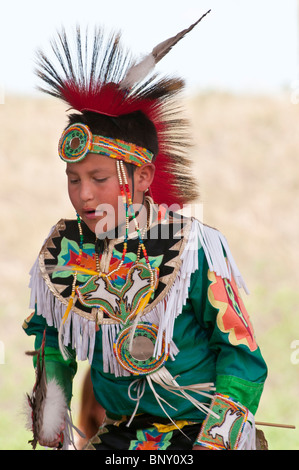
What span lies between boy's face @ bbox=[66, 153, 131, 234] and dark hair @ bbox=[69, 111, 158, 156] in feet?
0.32

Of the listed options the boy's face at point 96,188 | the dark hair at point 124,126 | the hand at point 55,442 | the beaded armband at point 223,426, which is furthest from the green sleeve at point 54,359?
the dark hair at point 124,126

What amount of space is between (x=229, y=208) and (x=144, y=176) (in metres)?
5.07

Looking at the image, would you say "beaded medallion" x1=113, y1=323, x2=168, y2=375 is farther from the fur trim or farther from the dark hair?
the dark hair

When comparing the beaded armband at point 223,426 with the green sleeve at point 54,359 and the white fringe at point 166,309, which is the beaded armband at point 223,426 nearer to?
the white fringe at point 166,309

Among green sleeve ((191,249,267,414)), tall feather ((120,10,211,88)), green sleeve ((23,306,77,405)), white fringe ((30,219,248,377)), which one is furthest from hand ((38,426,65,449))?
tall feather ((120,10,211,88))

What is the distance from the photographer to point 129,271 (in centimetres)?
261

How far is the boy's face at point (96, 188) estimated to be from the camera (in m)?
2.54

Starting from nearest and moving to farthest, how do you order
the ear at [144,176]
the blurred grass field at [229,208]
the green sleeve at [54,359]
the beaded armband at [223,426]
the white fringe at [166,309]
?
the beaded armband at [223,426], the white fringe at [166,309], the ear at [144,176], the green sleeve at [54,359], the blurred grass field at [229,208]

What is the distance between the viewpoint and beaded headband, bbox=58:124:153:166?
8.31ft

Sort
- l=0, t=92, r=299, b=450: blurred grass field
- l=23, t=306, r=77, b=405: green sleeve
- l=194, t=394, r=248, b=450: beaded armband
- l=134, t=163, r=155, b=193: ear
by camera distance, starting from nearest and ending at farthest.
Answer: l=194, t=394, r=248, b=450: beaded armband
l=134, t=163, r=155, b=193: ear
l=23, t=306, r=77, b=405: green sleeve
l=0, t=92, r=299, b=450: blurred grass field

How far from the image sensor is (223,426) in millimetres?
2400

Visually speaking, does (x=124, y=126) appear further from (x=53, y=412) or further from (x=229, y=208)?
(x=229, y=208)

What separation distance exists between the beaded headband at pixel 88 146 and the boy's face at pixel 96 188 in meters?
0.03

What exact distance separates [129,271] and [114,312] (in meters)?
0.15
